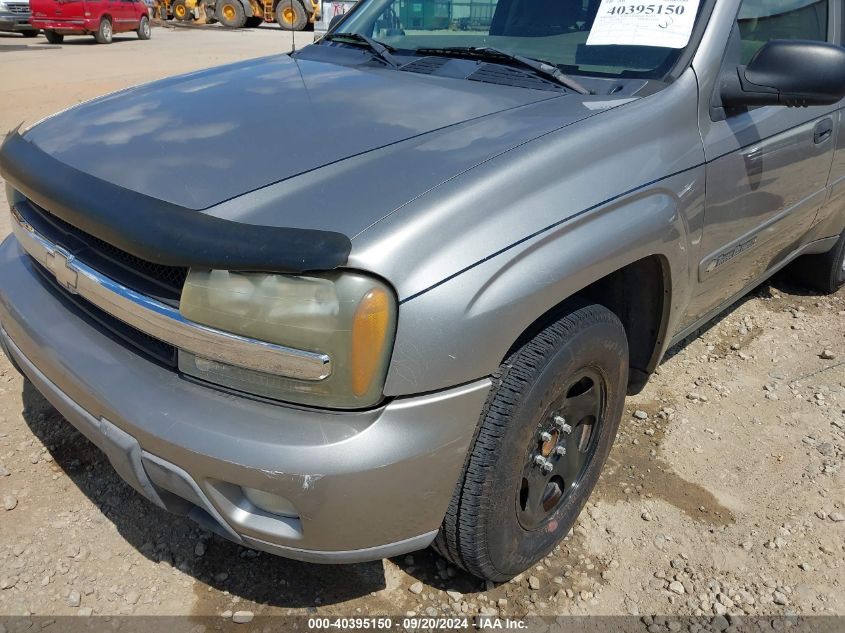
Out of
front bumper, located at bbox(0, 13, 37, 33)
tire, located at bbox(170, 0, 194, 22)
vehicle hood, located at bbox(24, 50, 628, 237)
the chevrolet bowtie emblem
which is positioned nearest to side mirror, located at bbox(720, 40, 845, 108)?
vehicle hood, located at bbox(24, 50, 628, 237)

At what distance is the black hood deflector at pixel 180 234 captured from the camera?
4.72 ft

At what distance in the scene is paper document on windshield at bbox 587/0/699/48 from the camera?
226 centimetres

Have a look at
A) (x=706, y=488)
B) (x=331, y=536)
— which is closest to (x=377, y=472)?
(x=331, y=536)

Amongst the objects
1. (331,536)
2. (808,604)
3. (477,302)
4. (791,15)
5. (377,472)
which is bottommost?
(808,604)

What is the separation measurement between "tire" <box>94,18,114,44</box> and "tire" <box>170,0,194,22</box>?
30.6ft

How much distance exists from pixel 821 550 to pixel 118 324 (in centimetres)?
223

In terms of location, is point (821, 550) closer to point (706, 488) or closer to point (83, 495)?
point (706, 488)

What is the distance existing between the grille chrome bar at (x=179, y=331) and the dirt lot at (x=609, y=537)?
33.2 inches

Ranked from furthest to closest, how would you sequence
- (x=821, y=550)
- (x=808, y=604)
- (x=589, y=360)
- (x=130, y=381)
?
(x=821, y=550) → (x=808, y=604) → (x=589, y=360) → (x=130, y=381)

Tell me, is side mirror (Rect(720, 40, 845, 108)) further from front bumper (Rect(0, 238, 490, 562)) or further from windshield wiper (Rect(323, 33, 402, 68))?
front bumper (Rect(0, 238, 490, 562))

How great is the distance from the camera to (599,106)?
6.64ft

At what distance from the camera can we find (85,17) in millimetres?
17406

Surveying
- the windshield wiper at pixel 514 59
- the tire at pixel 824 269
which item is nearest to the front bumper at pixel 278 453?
the windshield wiper at pixel 514 59

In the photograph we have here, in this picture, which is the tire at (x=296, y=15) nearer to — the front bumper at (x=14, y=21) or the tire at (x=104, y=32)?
the tire at (x=104, y=32)
